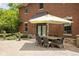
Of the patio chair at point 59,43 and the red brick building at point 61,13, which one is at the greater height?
the red brick building at point 61,13

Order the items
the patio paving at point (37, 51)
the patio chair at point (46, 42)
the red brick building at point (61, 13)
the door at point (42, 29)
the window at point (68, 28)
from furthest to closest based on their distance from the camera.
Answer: the door at point (42, 29), the window at point (68, 28), the red brick building at point (61, 13), the patio chair at point (46, 42), the patio paving at point (37, 51)

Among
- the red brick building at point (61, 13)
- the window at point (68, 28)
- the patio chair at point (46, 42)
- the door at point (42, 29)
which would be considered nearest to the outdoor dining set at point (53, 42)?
the patio chair at point (46, 42)

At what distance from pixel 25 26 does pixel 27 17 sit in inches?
46.4

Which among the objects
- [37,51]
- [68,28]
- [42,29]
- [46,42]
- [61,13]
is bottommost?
[37,51]

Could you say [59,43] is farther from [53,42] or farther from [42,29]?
[42,29]

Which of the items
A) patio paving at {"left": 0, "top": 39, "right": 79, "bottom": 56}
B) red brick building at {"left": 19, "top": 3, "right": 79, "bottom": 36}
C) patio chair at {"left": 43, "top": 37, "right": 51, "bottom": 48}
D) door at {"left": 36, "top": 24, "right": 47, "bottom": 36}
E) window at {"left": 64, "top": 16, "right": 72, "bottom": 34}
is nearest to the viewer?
patio paving at {"left": 0, "top": 39, "right": 79, "bottom": 56}

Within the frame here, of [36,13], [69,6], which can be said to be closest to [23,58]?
[69,6]

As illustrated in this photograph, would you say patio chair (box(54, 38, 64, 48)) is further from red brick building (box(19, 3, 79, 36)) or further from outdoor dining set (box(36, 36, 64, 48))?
red brick building (box(19, 3, 79, 36))

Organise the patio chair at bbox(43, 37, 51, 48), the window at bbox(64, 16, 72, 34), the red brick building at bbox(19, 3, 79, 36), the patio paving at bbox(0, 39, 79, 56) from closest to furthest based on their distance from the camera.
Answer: the patio paving at bbox(0, 39, 79, 56)
the patio chair at bbox(43, 37, 51, 48)
the red brick building at bbox(19, 3, 79, 36)
the window at bbox(64, 16, 72, 34)

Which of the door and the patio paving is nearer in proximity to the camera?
the patio paving

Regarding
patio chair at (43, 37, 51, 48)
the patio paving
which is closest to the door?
patio chair at (43, 37, 51, 48)

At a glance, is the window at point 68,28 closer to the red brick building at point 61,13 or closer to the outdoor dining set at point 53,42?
the red brick building at point 61,13

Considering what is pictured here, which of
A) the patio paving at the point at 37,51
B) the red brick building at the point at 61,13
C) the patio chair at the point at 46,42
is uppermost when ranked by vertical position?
the red brick building at the point at 61,13

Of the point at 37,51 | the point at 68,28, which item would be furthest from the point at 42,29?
→ the point at 37,51
